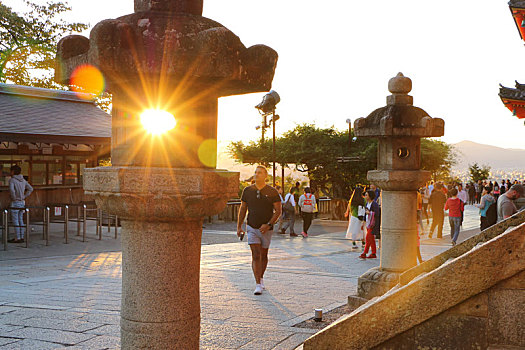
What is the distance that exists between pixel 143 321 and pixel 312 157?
2667cm

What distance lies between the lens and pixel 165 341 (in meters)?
3.04

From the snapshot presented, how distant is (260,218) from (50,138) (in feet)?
30.6

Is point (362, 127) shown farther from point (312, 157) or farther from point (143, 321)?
point (312, 157)

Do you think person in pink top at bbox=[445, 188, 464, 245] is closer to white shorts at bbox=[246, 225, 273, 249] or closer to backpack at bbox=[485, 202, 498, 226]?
backpack at bbox=[485, 202, 498, 226]

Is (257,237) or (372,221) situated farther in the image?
(372,221)

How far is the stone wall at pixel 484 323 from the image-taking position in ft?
9.36

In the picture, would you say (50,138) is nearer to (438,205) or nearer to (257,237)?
(257,237)

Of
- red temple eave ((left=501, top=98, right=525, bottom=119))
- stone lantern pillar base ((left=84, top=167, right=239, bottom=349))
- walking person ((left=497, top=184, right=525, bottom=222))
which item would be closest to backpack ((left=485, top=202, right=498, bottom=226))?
walking person ((left=497, top=184, right=525, bottom=222))

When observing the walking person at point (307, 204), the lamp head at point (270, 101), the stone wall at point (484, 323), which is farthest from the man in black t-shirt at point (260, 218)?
the lamp head at point (270, 101)

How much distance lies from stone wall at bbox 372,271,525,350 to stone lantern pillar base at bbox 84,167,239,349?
4.35ft

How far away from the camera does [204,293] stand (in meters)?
7.68

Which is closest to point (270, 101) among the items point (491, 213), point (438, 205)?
point (438, 205)

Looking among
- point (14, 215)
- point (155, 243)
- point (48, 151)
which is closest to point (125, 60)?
point (155, 243)

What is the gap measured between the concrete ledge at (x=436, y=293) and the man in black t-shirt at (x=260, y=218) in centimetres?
476
